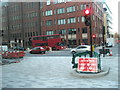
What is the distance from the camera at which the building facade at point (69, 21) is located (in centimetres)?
5675

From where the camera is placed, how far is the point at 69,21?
6022 cm

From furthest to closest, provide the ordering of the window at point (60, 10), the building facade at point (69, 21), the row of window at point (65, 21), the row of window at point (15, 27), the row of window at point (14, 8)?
the row of window at point (15, 27) < the row of window at point (14, 8) < the window at point (60, 10) < the row of window at point (65, 21) < the building facade at point (69, 21)

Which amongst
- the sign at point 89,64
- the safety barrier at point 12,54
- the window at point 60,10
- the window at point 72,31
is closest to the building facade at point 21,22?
the window at point 60,10

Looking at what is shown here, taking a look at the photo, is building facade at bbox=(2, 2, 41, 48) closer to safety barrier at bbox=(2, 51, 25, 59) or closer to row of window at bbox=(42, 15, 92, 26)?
row of window at bbox=(42, 15, 92, 26)

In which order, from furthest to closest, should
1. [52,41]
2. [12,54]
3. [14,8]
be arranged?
[14,8] < [52,41] < [12,54]

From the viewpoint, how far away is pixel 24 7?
237ft

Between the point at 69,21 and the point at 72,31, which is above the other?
the point at 69,21

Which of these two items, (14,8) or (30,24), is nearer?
(30,24)

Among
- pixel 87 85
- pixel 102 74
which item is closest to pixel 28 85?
pixel 87 85

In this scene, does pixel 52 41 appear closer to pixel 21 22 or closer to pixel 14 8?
pixel 21 22

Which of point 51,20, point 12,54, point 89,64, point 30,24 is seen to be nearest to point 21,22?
point 30,24

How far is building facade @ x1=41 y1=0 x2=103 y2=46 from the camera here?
2234 inches

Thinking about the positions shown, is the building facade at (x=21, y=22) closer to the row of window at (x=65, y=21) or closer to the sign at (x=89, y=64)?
the row of window at (x=65, y=21)

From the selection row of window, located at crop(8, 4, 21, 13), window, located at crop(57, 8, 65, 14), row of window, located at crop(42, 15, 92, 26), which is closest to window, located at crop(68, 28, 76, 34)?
row of window, located at crop(42, 15, 92, 26)
